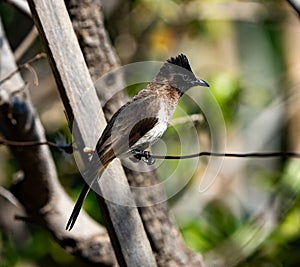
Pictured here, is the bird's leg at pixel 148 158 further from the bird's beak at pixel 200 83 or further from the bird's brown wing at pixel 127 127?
the bird's beak at pixel 200 83

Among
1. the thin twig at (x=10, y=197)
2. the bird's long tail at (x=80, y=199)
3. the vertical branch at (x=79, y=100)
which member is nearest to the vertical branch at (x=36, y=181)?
the thin twig at (x=10, y=197)

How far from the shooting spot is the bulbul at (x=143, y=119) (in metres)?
1.79

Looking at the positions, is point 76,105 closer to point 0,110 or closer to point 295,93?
point 0,110

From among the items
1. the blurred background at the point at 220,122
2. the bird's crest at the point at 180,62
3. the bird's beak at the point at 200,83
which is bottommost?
the blurred background at the point at 220,122

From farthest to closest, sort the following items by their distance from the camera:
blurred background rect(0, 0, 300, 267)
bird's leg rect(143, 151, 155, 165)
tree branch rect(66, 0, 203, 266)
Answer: blurred background rect(0, 0, 300, 267)
tree branch rect(66, 0, 203, 266)
bird's leg rect(143, 151, 155, 165)

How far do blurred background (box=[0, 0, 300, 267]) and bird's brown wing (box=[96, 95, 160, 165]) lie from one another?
1.59ft

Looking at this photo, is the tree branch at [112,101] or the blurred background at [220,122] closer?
the tree branch at [112,101]

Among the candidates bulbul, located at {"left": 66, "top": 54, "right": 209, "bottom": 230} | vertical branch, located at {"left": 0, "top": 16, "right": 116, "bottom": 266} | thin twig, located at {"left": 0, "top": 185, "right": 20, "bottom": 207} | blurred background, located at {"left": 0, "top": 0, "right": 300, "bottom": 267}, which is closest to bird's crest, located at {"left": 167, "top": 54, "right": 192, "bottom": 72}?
bulbul, located at {"left": 66, "top": 54, "right": 209, "bottom": 230}

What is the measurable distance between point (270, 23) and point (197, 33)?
525mm

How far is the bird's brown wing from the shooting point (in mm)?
1805

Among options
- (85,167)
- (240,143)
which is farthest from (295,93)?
(85,167)

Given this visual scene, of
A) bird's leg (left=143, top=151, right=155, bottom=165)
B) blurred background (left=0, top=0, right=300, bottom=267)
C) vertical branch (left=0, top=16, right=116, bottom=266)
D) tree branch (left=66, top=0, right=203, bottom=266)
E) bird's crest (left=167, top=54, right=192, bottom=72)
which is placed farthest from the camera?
blurred background (left=0, top=0, right=300, bottom=267)

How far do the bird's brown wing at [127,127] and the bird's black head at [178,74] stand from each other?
0.24 feet

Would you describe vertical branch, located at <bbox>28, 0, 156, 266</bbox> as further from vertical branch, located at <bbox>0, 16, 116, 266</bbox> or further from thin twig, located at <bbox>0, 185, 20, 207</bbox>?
thin twig, located at <bbox>0, 185, 20, 207</bbox>
